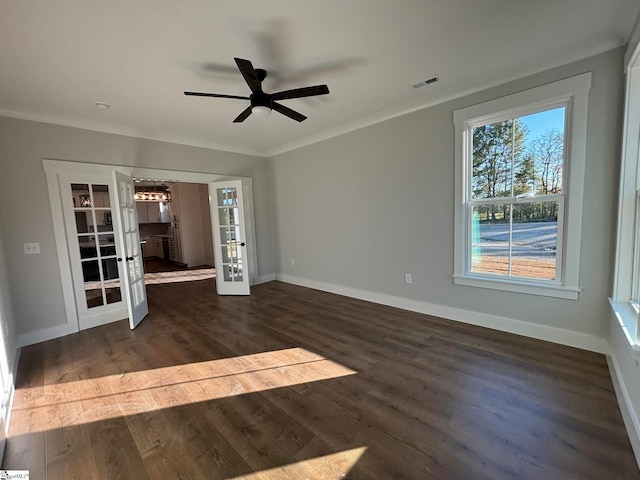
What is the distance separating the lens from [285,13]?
5.95 feet

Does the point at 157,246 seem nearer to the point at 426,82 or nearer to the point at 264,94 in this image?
the point at 264,94

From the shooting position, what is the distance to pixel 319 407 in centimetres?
191

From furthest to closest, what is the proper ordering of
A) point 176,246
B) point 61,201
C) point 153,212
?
point 153,212 < point 176,246 < point 61,201

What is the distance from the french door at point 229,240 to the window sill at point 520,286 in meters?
3.49

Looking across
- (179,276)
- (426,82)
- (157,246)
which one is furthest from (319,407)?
(157,246)

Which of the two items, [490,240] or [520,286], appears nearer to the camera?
[520,286]

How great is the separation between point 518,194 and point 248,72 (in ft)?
9.38

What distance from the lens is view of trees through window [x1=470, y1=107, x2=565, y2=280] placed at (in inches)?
102

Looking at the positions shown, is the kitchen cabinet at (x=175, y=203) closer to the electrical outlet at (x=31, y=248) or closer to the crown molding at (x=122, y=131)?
the crown molding at (x=122, y=131)

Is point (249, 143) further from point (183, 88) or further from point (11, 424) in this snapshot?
point (11, 424)

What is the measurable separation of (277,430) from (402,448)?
78cm

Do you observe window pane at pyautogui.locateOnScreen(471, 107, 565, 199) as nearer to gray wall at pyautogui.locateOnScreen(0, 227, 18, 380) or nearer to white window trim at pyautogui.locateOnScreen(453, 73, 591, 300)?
white window trim at pyautogui.locateOnScreen(453, 73, 591, 300)

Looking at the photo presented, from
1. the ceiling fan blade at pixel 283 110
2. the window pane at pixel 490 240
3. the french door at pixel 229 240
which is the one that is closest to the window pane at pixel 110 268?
the french door at pixel 229 240

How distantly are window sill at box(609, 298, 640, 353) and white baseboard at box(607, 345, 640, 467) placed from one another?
363 millimetres
